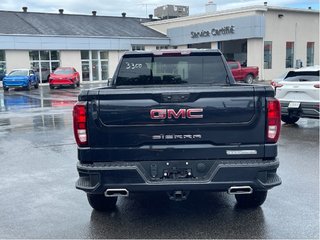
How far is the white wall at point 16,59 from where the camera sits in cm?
3613

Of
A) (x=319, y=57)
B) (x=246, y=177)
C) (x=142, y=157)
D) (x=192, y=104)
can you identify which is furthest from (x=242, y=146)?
(x=319, y=57)

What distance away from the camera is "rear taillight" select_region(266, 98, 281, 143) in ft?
14.1

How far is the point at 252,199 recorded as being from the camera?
520 cm

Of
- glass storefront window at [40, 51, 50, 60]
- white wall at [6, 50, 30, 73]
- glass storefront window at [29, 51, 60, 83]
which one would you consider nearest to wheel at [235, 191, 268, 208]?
white wall at [6, 50, 30, 73]

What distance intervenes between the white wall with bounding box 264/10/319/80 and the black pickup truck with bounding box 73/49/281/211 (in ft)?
115

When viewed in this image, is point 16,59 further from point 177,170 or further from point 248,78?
point 177,170

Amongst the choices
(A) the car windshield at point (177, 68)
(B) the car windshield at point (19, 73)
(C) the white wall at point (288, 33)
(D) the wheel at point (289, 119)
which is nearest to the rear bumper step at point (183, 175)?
(A) the car windshield at point (177, 68)

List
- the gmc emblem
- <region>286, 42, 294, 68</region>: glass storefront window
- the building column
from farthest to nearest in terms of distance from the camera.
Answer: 1. <region>286, 42, 294, 68</region>: glass storefront window
2. the building column
3. the gmc emblem

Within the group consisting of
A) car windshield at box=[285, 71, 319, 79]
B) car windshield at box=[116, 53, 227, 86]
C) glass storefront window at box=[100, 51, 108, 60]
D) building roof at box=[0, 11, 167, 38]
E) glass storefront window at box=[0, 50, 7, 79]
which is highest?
building roof at box=[0, 11, 167, 38]

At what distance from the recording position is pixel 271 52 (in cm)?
3812

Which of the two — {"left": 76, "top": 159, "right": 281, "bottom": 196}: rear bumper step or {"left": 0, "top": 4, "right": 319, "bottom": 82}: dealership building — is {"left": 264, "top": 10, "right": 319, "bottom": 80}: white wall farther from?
{"left": 76, "top": 159, "right": 281, "bottom": 196}: rear bumper step

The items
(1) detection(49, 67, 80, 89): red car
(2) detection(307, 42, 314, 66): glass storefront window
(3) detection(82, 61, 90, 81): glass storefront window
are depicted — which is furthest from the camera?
(2) detection(307, 42, 314, 66): glass storefront window

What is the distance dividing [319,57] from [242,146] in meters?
42.2

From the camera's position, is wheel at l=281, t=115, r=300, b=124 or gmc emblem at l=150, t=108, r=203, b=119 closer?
gmc emblem at l=150, t=108, r=203, b=119
